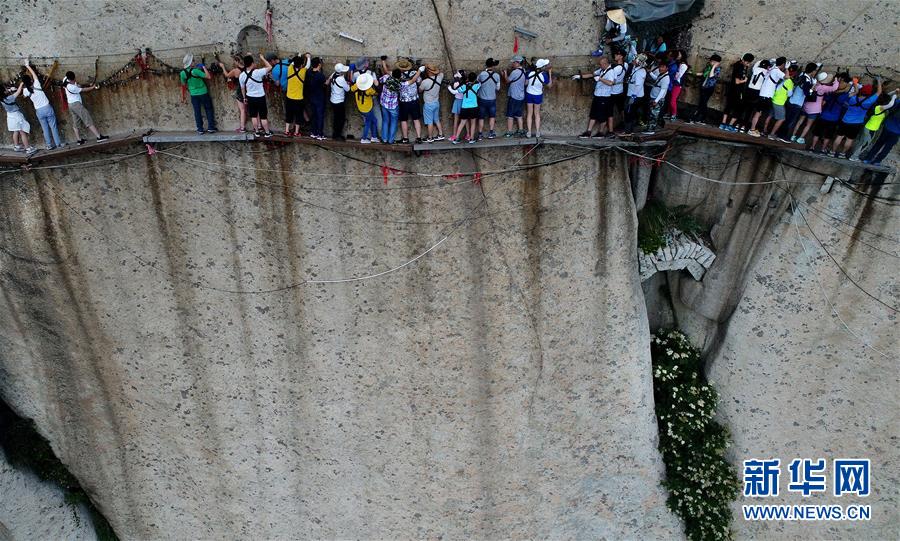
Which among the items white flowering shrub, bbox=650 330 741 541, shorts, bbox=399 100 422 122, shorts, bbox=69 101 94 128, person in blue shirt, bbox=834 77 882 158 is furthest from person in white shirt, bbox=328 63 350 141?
person in blue shirt, bbox=834 77 882 158

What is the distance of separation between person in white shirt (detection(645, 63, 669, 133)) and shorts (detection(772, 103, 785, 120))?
1956mm

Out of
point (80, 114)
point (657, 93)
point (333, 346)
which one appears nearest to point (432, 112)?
point (657, 93)

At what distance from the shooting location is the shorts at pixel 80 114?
13.0 metres

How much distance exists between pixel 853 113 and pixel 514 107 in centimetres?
588

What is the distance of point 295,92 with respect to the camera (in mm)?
12828

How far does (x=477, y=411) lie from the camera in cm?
1534

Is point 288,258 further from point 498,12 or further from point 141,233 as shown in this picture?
point 498,12

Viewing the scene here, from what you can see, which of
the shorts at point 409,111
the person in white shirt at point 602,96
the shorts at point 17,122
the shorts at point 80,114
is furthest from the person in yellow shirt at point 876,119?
the shorts at point 17,122

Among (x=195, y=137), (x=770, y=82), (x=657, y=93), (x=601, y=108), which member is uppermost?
(x=770, y=82)

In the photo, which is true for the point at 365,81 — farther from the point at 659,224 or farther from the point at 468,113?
the point at 659,224

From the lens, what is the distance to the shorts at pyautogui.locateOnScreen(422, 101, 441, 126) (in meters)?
13.2

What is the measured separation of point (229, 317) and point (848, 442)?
41.3ft

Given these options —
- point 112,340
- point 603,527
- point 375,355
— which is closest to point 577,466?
point 603,527

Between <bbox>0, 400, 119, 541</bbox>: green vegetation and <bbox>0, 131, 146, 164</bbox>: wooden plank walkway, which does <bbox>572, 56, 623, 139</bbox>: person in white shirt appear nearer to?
<bbox>0, 131, 146, 164</bbox>: wooden plank walkway
